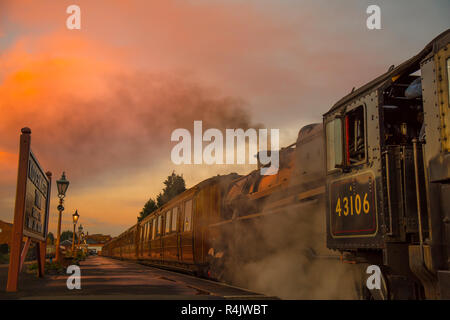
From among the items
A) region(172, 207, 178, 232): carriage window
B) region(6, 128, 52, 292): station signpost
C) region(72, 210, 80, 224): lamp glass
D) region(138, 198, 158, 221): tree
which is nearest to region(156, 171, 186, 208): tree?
region(138, 198, 158, 221): tree

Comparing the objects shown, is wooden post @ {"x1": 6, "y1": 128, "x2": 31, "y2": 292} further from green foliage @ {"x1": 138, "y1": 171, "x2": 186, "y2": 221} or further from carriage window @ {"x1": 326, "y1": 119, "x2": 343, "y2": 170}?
green foliage @ {"x1": 138, "y1": 171, "x2": 186, "y2": 221}

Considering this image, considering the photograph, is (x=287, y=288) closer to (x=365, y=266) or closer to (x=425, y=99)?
(x=365, y=266)

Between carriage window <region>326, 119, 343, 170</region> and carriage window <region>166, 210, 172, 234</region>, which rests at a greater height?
carriage window <region>326, 119, 343, 170</region>

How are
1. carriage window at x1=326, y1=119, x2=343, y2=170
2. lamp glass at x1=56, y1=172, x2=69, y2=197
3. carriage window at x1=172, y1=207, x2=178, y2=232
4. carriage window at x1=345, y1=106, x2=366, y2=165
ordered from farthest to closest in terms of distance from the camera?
carriage window at x1=172, y1=207, x2=178, y2=232, lamp glass at x1=56, y1=172, x2=69, y2=197, carriage window at x1=326, y1=119, x2=343, y2=170, carriage window at x1=345, y1=106, x2=366, y2=165

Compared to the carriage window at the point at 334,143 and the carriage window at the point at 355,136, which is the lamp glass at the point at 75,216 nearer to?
the carriage window at the point at 334,143

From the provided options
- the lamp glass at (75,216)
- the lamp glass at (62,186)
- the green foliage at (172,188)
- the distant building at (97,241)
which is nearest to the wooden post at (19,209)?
the lamp glass at (62,186)

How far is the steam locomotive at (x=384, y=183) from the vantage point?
4320mm

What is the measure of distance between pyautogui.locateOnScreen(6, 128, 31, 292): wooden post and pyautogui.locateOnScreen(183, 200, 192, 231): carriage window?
701cm

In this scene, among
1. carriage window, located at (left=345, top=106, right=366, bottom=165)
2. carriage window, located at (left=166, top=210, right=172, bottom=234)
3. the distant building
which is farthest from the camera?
the distant building

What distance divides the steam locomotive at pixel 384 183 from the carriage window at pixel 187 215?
5.09m

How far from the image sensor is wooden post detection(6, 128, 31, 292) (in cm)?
664

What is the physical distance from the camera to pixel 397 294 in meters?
4.89
